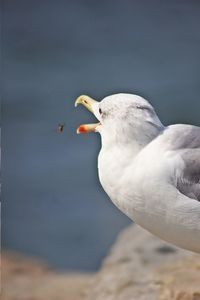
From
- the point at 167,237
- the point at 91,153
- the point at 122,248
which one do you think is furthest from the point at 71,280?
the point at 91,153

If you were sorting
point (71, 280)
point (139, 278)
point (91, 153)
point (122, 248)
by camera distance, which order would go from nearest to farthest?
point (139, 278)
point (122, 248)
point (71, 280)
point (91, 153)

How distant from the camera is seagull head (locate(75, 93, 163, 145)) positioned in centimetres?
291

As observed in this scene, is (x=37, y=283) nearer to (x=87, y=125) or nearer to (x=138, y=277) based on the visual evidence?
(x=138, y=277)

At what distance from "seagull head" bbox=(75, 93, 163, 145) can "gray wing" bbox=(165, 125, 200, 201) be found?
71 mm

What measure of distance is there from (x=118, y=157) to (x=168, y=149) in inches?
6.8

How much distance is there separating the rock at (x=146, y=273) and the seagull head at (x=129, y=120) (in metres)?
0.94

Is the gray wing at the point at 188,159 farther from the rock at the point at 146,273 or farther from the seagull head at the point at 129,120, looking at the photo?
the rock at the point at 146,273

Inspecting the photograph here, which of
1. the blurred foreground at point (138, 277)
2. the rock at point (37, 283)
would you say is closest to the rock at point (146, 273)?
the blurred foreground at point (138, 277)

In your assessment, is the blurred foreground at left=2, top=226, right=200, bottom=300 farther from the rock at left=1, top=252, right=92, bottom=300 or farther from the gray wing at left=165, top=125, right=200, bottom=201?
the gray wing at left=165, top=125, right=200, bottom=201

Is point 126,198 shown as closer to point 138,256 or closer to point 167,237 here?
point 167,237

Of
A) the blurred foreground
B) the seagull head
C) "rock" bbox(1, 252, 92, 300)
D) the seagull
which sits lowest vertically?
"rock" bbox(1, 252, 92, 300)

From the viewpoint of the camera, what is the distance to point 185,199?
290 cm

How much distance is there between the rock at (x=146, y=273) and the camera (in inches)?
146

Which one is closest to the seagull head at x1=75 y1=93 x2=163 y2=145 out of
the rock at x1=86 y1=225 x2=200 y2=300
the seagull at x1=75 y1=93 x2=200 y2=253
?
the seagull at x1=75 y1=93 x2=200 y2=253
